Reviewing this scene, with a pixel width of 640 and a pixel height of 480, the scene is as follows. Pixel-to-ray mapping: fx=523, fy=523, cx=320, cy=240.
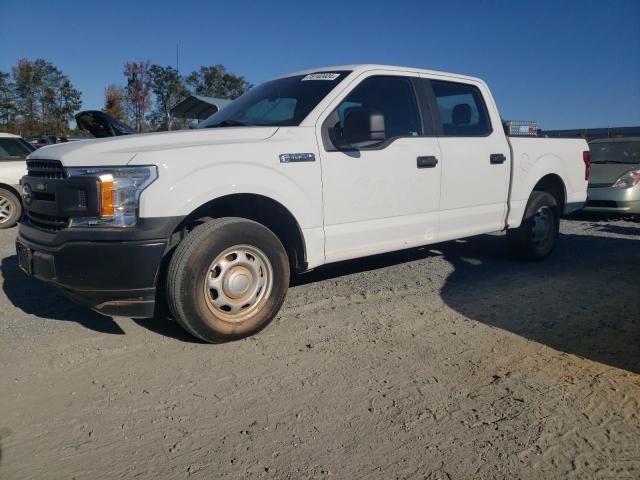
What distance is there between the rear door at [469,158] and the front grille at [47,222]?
10.3 feet

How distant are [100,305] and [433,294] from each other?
2.83 m

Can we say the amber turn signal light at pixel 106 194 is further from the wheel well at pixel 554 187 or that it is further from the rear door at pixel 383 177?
the wheel well at pixel 554 187

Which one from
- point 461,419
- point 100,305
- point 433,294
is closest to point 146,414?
point 100,305

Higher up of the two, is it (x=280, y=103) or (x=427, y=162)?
(x=280, y=103)

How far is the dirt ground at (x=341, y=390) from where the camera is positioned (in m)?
2.29

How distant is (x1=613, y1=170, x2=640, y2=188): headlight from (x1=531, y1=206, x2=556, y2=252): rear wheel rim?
383 cm

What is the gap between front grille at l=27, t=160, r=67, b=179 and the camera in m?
3.36

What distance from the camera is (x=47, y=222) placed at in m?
3.48

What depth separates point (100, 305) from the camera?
3.30m

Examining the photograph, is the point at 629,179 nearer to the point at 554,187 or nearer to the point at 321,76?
the point at 554,187

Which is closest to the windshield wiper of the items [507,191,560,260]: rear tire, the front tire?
the front tire

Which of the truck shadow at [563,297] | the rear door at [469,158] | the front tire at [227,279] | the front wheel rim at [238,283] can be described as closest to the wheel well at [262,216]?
the front tire at [227,279]

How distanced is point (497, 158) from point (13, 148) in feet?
28.5

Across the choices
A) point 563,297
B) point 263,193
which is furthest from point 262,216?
point 563,297
